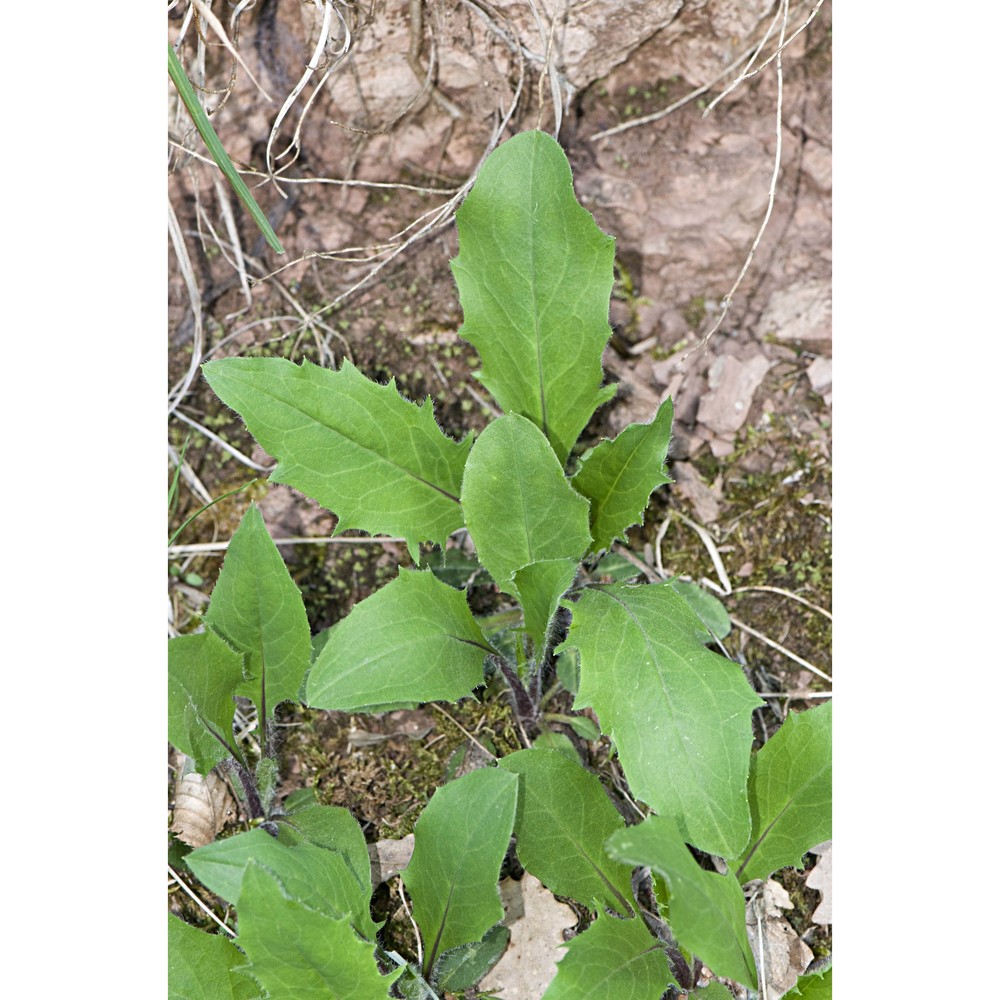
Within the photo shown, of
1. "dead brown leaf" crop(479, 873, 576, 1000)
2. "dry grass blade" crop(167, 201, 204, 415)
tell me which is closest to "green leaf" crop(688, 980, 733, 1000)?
"dead brown leaf" crop(479, 873, 576, 1000)

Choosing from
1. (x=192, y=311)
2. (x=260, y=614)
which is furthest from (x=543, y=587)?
(x=192, y=311)

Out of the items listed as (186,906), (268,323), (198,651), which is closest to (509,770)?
(198,651)

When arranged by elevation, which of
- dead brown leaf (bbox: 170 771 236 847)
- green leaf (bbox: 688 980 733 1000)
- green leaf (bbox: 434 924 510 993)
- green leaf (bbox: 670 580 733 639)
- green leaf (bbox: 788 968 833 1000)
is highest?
green leaf (bbox: 670 580 733 639)

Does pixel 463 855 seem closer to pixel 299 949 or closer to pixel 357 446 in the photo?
pixel 299 949

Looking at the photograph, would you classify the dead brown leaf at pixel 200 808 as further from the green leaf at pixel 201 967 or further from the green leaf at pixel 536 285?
the green leaf at pixel 536 285

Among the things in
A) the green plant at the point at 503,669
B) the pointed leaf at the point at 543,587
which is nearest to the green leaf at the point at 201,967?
the green plant at the point at 503,669

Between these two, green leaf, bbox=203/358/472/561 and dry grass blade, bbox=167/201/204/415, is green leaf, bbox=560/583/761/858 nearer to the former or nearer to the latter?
green leaf, bbox=203/358/472/561

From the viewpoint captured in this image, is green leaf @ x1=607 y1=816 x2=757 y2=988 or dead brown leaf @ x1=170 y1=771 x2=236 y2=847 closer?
green leaf @ x1=607 y1=816 x2=757 y2=988
